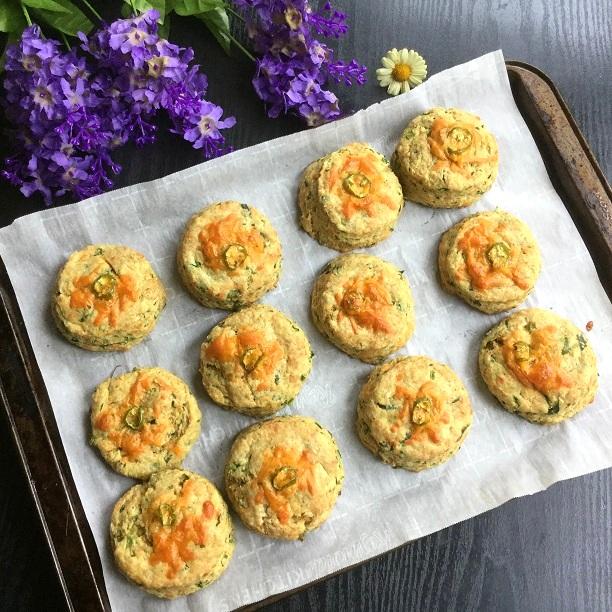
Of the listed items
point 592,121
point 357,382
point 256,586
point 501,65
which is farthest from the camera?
point 592,121

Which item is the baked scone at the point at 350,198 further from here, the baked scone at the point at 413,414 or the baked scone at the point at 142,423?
the baked scone at the point at 142,423

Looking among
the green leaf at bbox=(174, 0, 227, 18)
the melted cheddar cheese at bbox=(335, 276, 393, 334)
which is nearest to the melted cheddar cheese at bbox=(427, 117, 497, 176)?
the melted cheddar cheese at bbox=(335, 276, 393, 334)

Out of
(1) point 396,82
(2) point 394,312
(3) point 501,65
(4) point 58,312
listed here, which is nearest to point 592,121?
(3) point 501,65

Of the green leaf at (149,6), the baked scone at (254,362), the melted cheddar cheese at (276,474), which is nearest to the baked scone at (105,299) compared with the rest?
the baked scone at (254,362)

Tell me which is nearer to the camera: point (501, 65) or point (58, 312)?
point (58, 312)

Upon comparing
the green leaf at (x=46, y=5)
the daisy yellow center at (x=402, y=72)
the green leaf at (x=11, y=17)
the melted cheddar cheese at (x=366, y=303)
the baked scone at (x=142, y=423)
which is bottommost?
the baked scone at (x=142, y=423)

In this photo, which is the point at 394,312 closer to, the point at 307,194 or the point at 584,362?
the point at 307,194
